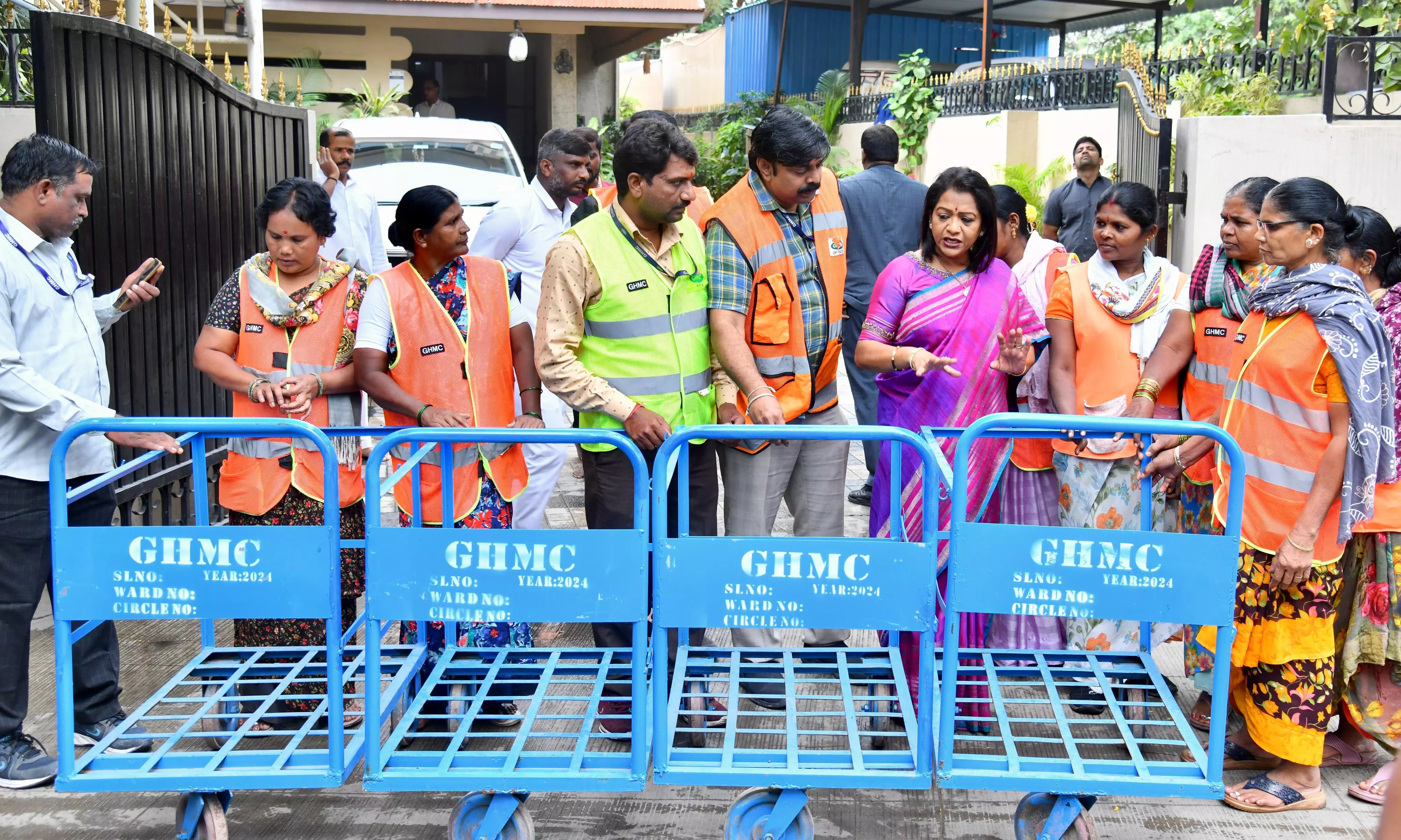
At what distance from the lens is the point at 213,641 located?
390 centimetres

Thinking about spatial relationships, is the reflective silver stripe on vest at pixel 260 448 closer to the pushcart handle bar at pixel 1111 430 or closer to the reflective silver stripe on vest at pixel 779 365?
the reflective silver stripe on vest at pixel 779 365

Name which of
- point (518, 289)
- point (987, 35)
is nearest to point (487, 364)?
point (518, 289)

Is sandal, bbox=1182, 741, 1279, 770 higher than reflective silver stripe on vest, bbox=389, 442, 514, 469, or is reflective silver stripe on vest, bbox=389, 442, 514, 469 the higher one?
reflective silver stripe on vest, bbox=389, 442, 514, 469

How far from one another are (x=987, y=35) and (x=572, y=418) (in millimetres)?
12447

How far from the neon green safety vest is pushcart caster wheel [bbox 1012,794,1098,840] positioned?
152cm

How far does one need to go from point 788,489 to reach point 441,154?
25.6 feet

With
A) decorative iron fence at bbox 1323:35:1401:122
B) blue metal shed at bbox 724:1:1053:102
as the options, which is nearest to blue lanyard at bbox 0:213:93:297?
decorative iron fence at bbox 1323:35:1401:122

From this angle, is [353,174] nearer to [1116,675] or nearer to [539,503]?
[539,503]

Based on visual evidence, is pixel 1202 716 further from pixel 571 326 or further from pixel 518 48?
pixel 518 48

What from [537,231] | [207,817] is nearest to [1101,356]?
[537,231]

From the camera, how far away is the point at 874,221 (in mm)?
6160

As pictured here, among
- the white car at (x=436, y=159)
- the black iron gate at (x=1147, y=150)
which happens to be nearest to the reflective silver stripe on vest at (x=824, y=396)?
the black iron gate at (x=1147, y=150)

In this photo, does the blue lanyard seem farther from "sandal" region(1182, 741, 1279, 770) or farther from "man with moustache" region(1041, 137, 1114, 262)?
"man with moustache" region(1041, 137, 1114, 262)

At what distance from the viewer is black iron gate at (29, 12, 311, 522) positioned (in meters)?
4.91
